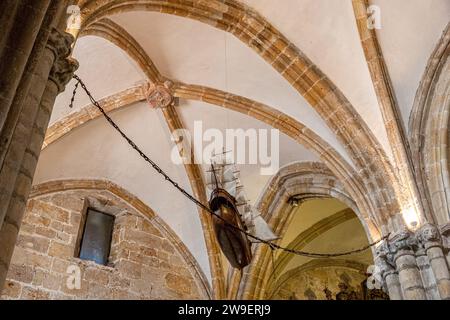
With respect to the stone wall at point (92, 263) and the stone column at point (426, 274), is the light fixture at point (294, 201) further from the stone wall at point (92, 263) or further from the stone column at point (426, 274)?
the stone column at point (426, 274)

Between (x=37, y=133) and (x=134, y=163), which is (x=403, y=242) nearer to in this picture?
(x=37, y=133)

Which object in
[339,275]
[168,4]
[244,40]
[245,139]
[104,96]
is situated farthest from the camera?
[339,275]

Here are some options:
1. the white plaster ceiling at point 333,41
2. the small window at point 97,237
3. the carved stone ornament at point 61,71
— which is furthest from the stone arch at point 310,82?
the small window at point 97,237

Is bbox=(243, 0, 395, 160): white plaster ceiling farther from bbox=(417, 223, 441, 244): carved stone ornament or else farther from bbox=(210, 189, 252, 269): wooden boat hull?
bbox=(210, 189, 252, 269): wooden boat hull

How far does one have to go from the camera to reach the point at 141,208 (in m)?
10.0

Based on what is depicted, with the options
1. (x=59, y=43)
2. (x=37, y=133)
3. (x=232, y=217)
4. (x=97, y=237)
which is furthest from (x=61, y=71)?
Answer: (x=97, y=237)

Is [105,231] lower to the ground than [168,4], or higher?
lower

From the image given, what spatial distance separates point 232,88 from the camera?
862cm

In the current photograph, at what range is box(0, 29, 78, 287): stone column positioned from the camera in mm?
3113

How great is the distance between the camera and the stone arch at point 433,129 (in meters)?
6.94

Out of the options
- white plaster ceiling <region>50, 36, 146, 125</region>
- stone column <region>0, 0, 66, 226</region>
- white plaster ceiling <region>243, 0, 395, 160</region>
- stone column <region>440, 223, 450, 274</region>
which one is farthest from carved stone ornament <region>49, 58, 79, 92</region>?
stone column <region>440, 223, 450, 274</region>
